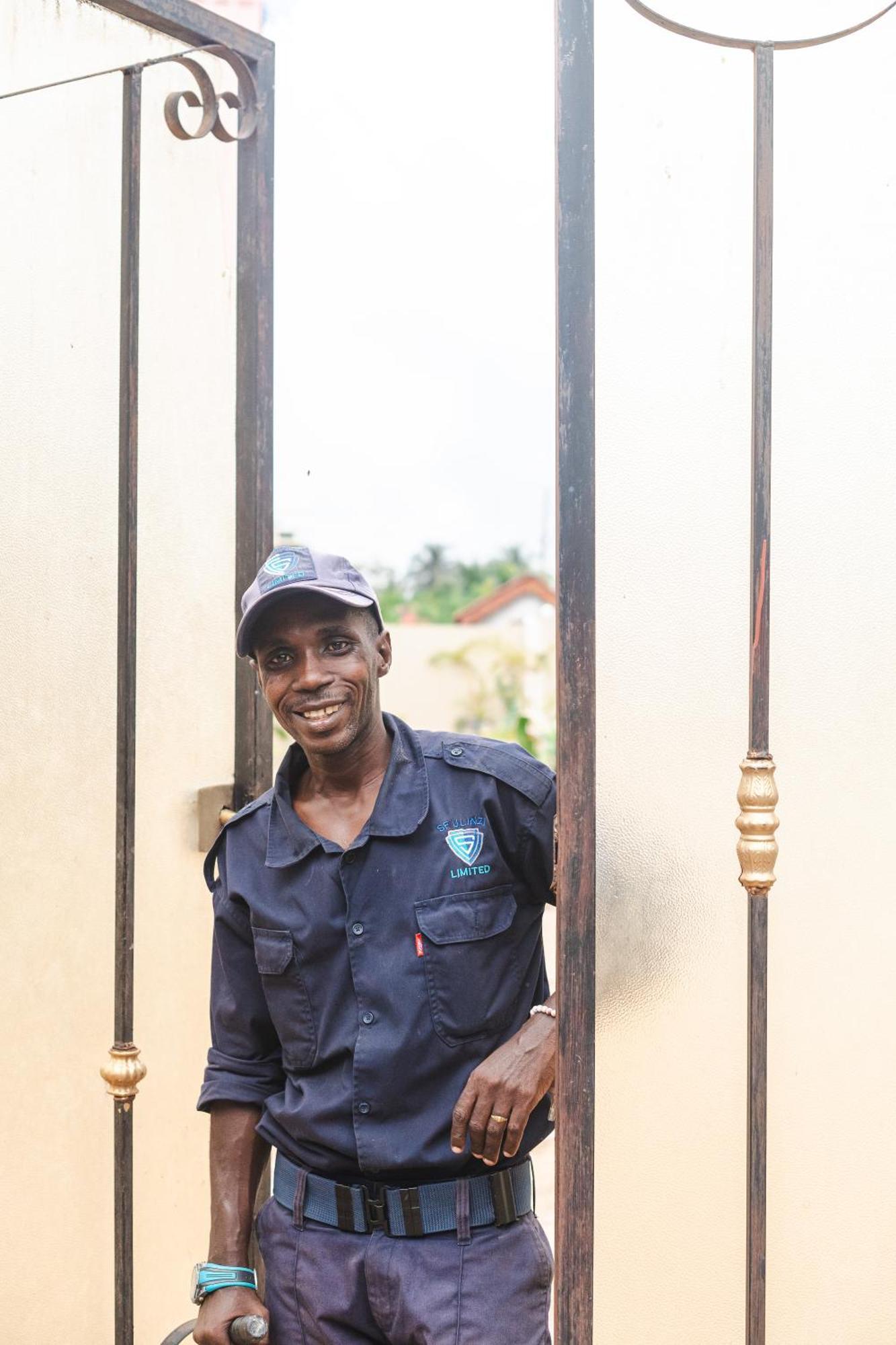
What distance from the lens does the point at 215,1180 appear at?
185cm

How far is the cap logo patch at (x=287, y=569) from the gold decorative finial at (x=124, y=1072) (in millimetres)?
805

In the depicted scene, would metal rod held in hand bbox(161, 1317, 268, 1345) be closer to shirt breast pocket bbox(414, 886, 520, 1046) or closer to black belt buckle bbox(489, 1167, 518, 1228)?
black belt buckle bbox(489, 1167, 518, 1228)

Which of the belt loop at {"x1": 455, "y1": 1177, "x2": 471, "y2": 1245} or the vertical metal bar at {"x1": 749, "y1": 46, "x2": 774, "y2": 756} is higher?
the vertical metal bar at {"x1": 749, "y1": 46, "x2": 774, "y2": 756}

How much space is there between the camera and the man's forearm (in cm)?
183

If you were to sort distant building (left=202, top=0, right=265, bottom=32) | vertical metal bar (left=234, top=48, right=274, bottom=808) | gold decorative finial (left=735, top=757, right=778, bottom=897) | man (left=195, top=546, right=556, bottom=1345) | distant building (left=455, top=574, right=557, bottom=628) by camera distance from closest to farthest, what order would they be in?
gold decorative finial (left=735, top=757, right=778, bottom=897) → man (left=195, top=546, right=556, bottom=1345) → vertical metal bar (left=234, top=48, right=274, bottom=808) → distant building (left=202, top=0, right=265, bottom=32) → distant building (left=455, top=574, right=557, bottom=628)

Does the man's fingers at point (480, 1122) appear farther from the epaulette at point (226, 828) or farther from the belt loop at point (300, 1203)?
the epaulette at point (226, 828)

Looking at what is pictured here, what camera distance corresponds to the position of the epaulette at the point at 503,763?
5.70 feet

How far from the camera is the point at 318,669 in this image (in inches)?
68.7

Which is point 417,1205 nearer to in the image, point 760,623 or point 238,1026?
point 238,1026

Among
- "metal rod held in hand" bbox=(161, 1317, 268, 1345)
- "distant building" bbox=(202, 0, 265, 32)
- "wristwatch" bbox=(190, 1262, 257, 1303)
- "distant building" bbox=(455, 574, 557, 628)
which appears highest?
"distant building" bbox=(202, 0, 265, 32)

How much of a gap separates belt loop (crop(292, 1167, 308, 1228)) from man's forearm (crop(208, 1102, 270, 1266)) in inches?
4.3

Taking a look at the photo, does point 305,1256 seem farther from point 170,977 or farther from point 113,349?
point 113,349

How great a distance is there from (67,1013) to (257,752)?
0.51 meters

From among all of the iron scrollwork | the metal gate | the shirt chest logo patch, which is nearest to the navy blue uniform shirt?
the shirt chest logo patch
